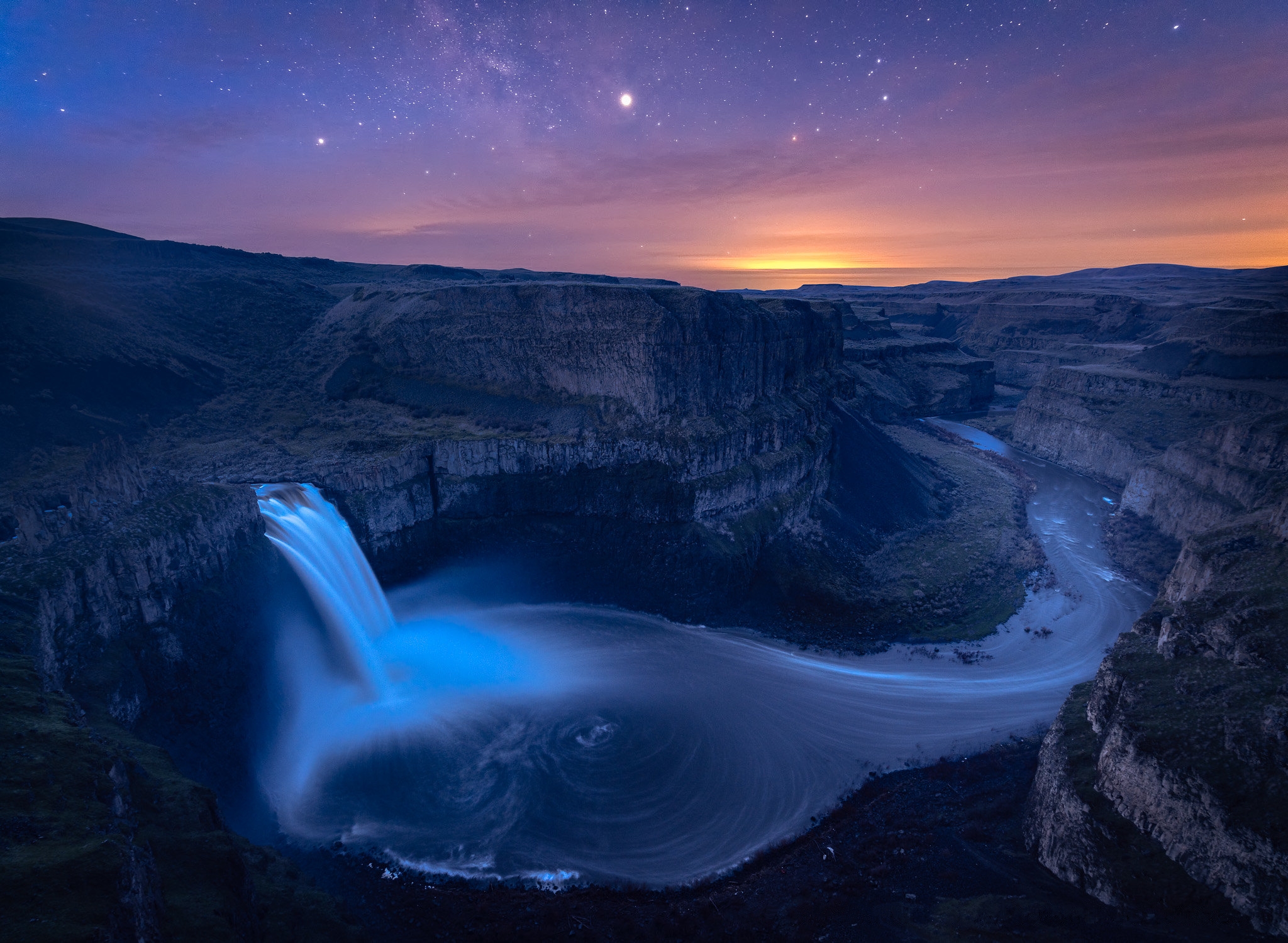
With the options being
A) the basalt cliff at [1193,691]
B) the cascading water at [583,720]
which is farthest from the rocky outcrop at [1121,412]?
the cascading water at [583,720]

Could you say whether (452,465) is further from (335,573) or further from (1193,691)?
(1193,691)

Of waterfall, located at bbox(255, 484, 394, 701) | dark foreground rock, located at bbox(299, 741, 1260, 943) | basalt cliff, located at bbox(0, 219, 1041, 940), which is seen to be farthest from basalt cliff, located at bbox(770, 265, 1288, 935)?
waterfall, located at bbox(255, 484, 394, 701)

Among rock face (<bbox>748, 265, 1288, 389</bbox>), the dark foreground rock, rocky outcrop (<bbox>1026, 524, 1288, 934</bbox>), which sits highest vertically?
rock face (<bbox>748, 265, 1288, 389</bbox>)

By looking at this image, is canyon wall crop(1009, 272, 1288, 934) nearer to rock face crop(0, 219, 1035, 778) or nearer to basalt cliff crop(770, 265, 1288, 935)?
basalt cliff crop(770, 265, 1288, 935)

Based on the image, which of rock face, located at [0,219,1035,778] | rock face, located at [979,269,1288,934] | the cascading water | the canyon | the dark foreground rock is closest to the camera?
rock face, located at [979,269,1288,934]

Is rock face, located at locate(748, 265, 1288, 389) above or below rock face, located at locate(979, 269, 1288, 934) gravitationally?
above

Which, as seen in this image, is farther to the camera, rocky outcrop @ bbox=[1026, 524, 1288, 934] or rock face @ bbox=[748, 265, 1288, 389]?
rock face @ bbox=[748, 265, 1288, 389]

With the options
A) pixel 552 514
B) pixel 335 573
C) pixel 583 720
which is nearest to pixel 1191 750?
pixel 583 720

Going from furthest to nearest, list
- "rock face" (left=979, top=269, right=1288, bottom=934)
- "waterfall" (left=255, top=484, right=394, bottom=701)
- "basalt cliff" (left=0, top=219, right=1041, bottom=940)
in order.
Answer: "waterfall" (left=255, top=484, right=394, bottom=701) → "rock face" (left=979, top=269, right=1288, bottom=934) → "basalt cliff" (left=0, top=219, right=1041, bottom=940)
